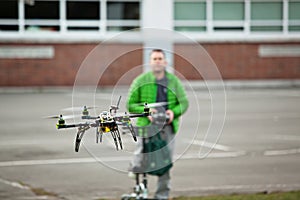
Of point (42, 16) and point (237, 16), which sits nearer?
point (42, 16)

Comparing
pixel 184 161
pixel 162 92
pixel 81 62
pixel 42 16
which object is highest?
pixel 42 16

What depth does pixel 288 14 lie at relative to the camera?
28.2 metres

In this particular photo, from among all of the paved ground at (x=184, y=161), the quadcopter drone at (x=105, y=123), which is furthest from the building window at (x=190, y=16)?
the quadcopter drone at (x=105, y=123)

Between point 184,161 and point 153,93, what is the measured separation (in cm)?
589

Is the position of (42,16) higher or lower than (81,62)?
higher

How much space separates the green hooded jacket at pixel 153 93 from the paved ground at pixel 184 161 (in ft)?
0.43

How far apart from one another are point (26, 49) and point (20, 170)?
53.0 feet

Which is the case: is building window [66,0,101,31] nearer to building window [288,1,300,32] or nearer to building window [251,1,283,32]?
building window [251,1,283,32]

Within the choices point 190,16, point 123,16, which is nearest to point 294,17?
point 190,16

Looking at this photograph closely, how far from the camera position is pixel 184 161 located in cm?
1058

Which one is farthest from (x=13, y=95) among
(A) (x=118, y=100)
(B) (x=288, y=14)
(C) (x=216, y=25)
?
(A) (x=118, y=100)

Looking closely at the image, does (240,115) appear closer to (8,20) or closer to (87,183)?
(87,183)

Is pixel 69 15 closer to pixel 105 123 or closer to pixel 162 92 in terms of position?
pixel 162 92

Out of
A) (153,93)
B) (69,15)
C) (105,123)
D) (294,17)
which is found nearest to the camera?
(105,123)
